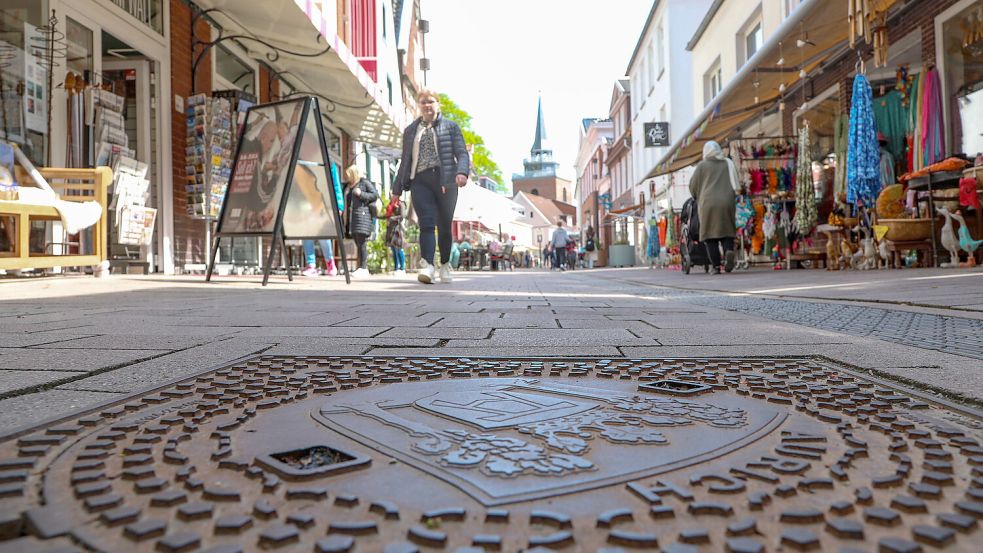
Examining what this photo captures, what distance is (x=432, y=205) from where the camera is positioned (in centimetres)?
759

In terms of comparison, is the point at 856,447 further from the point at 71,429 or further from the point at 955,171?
the point at 955,171

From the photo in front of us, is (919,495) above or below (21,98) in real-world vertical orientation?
below

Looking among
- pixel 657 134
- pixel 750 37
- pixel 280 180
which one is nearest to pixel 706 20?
pixel 750 37

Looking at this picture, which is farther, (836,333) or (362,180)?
(362,180)

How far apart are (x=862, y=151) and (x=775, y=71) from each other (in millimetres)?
2387

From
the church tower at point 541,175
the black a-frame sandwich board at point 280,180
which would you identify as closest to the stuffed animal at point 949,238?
the black a-frame sandwich board at point 280,180

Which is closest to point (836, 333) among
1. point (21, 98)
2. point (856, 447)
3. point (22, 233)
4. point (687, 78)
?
point (856, 447)

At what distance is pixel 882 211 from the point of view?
9.05 metres

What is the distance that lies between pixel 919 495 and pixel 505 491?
0.51 m

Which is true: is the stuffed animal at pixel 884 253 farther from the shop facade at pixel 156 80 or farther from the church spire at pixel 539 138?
the church spire at pixel 539 138

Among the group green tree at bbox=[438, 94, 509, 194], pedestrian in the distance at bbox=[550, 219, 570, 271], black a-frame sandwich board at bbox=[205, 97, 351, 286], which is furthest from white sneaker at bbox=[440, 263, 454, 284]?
green tree at bbox=[438, 94, 509, 194]

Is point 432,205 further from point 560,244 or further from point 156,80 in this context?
point 560,244

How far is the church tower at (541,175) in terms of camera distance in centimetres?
11512

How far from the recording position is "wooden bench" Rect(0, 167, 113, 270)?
233 inches
